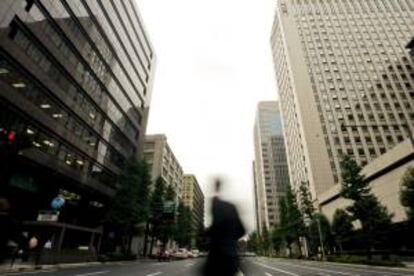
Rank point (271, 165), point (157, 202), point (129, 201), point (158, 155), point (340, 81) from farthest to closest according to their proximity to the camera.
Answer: point (271, 165)
point (340, 81)
point (158, 155)
point (157, 202)
point (129, 201)

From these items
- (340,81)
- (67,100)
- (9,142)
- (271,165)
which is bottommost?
(9,142)

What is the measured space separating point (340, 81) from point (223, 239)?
70.7 metres

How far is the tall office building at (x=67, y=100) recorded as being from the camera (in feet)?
63.7

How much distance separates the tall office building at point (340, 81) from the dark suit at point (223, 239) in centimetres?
5465

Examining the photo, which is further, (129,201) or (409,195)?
(129,201)

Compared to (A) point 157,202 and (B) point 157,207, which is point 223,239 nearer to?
(B) point 157,207

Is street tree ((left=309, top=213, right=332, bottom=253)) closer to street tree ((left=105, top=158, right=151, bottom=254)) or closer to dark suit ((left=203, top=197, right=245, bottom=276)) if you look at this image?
street tree ((left=105, top=158, right=151, bottom=254))

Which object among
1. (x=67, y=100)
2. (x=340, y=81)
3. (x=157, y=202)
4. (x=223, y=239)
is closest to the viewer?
(x=223, y=239)

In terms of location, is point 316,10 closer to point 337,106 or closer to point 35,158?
point 337,106

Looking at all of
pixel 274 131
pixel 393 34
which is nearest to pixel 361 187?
pixel 393 34

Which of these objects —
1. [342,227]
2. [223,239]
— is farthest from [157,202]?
[223,239]

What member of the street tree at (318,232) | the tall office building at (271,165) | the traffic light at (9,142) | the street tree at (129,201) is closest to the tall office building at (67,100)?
the street tree at (129,201)

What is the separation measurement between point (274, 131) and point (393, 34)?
7777cm

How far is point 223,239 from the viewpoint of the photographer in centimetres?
379
